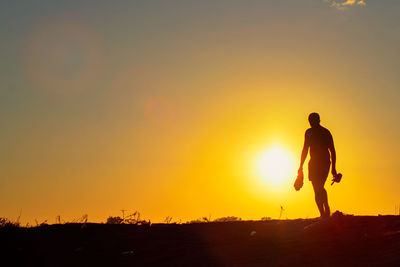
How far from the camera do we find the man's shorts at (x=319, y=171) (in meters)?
12.7

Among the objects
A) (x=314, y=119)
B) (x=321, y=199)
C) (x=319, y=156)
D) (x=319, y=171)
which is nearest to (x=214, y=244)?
(x=321, y=199)

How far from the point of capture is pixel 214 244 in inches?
425

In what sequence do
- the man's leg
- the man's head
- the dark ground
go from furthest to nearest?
the man's head → the man's leg → the dark ground

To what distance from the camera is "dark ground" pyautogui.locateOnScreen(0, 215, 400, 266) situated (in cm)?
892

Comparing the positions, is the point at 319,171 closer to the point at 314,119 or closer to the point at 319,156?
the point at 319,156

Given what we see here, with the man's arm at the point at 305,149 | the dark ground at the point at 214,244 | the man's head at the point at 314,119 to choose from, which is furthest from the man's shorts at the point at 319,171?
the dark ground at the point at 214,244

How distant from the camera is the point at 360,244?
935 cm

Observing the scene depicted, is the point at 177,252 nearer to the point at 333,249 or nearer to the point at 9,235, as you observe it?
the point at 333,249

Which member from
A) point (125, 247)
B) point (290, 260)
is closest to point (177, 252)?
point (125, 247)

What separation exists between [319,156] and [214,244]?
3.54 metres

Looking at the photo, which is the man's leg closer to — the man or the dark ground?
the man

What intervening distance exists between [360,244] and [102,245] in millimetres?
5141


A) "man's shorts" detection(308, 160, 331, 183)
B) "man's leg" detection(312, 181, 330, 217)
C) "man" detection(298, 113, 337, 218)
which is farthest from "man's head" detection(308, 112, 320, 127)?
"man's leg" detection(312, 181, 330, 217)

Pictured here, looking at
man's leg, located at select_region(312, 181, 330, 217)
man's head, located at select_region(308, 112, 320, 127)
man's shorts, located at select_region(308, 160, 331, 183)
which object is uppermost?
man's head, located at select_region(308, 112, 320, 127)
